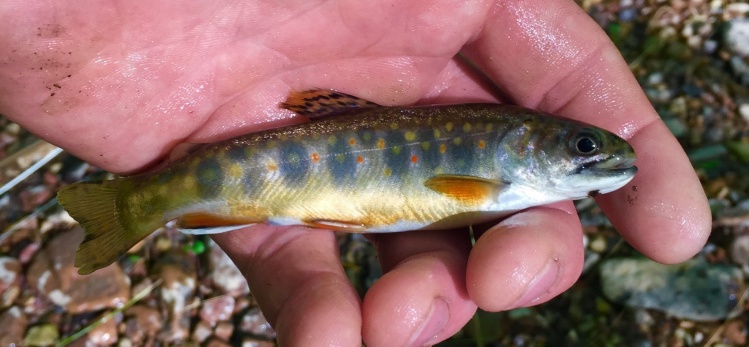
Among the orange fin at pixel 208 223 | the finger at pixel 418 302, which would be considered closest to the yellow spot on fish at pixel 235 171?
the orange fin at pixel 208 223

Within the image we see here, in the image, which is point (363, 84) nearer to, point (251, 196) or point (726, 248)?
point (251, 196)

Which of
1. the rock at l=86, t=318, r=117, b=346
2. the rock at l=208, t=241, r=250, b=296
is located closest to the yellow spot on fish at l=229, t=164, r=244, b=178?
the rock at l=208, t=241, r=250, b=296

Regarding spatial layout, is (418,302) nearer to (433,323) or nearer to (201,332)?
(433,323)

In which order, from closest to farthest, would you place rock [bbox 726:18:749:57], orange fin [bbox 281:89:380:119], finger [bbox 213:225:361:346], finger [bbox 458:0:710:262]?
finger [bbox 213:225:361:346], finger [bbox 458:0:710:262], orange fin [bbox 281:89:380:119], rock [bbox 726:18:749:57]

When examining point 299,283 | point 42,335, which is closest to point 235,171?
point 299,283

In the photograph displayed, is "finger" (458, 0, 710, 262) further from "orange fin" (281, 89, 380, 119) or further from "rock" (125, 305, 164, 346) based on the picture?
"rock" (125, 305, 164, 346)

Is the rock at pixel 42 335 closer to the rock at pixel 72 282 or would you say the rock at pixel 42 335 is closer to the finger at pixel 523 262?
the rock at pixel 72 282
